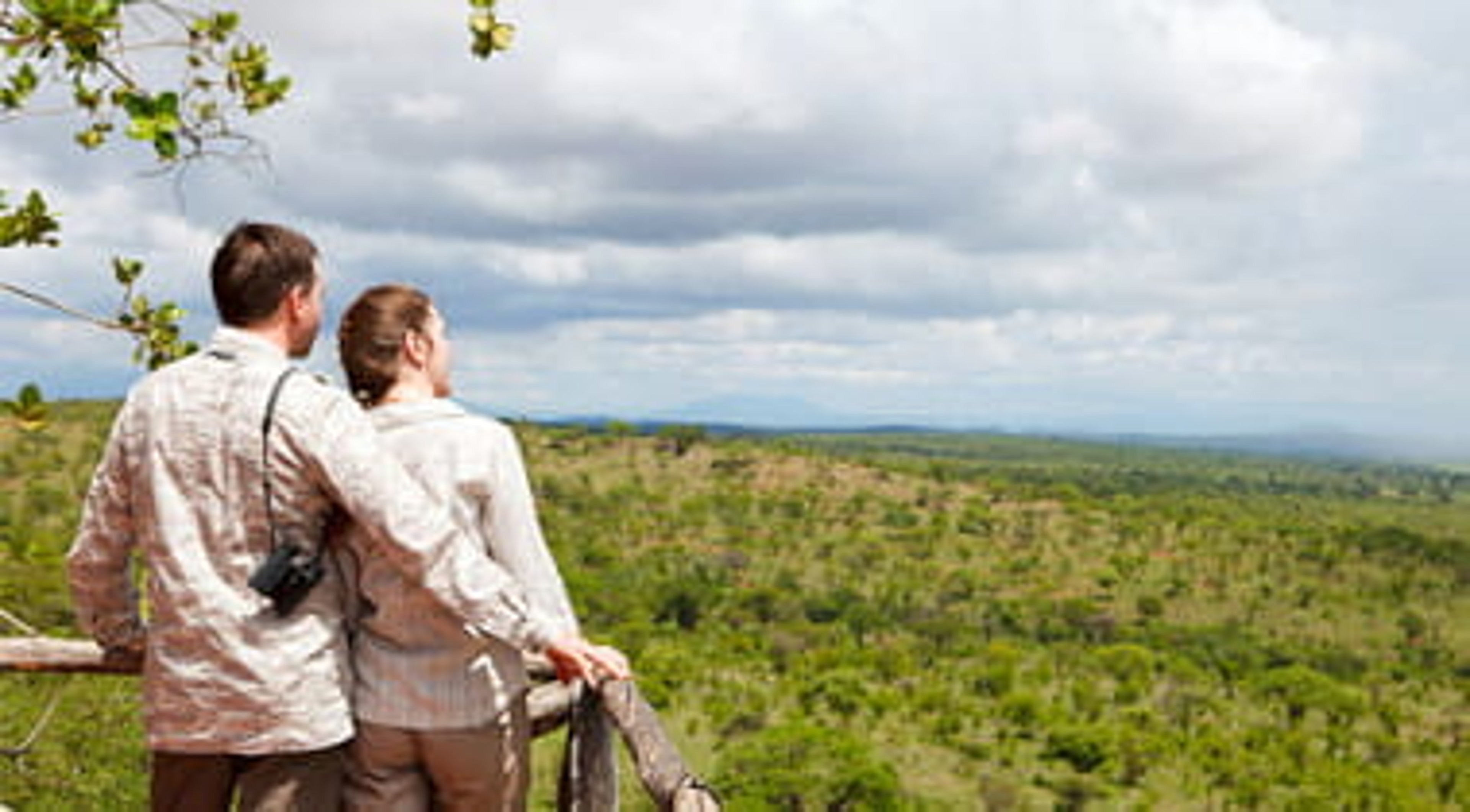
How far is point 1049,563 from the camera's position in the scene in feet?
→ 165

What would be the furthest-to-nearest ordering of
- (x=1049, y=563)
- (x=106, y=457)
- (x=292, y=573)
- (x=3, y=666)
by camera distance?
(x=1049, y=563) → (x=3, y=666) → (x=106, y=457) → (x=292, y=573)

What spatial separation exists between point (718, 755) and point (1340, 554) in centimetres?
3954

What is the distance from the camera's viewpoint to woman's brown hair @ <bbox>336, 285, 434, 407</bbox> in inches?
85.0

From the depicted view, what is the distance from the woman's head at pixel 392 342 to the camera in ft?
7.09

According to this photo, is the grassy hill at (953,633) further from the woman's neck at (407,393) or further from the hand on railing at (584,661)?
the hand on railing at (584,661)

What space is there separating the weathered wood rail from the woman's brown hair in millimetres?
765

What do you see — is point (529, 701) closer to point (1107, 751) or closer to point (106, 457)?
point (106, 457)

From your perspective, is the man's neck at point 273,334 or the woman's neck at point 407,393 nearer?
the man's neck at point 273,334

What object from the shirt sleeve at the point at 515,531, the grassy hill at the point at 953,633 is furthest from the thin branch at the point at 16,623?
the shirt sleeve at the point at 515,531

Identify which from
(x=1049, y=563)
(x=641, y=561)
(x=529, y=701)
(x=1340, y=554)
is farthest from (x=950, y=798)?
(x=1340, y=554)

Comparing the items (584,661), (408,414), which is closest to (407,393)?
(408,414)

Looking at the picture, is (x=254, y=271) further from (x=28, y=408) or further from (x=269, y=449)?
(x=28, y=408)

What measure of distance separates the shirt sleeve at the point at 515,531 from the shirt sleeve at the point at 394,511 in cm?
14

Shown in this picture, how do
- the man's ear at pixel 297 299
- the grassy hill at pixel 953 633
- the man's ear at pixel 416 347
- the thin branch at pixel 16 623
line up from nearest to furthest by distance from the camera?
the man's ear at pixel 297 299
the man's ear at pixel 416 347
the thin branch at pixel 16 623
the grassy hill at pixel 953 633
